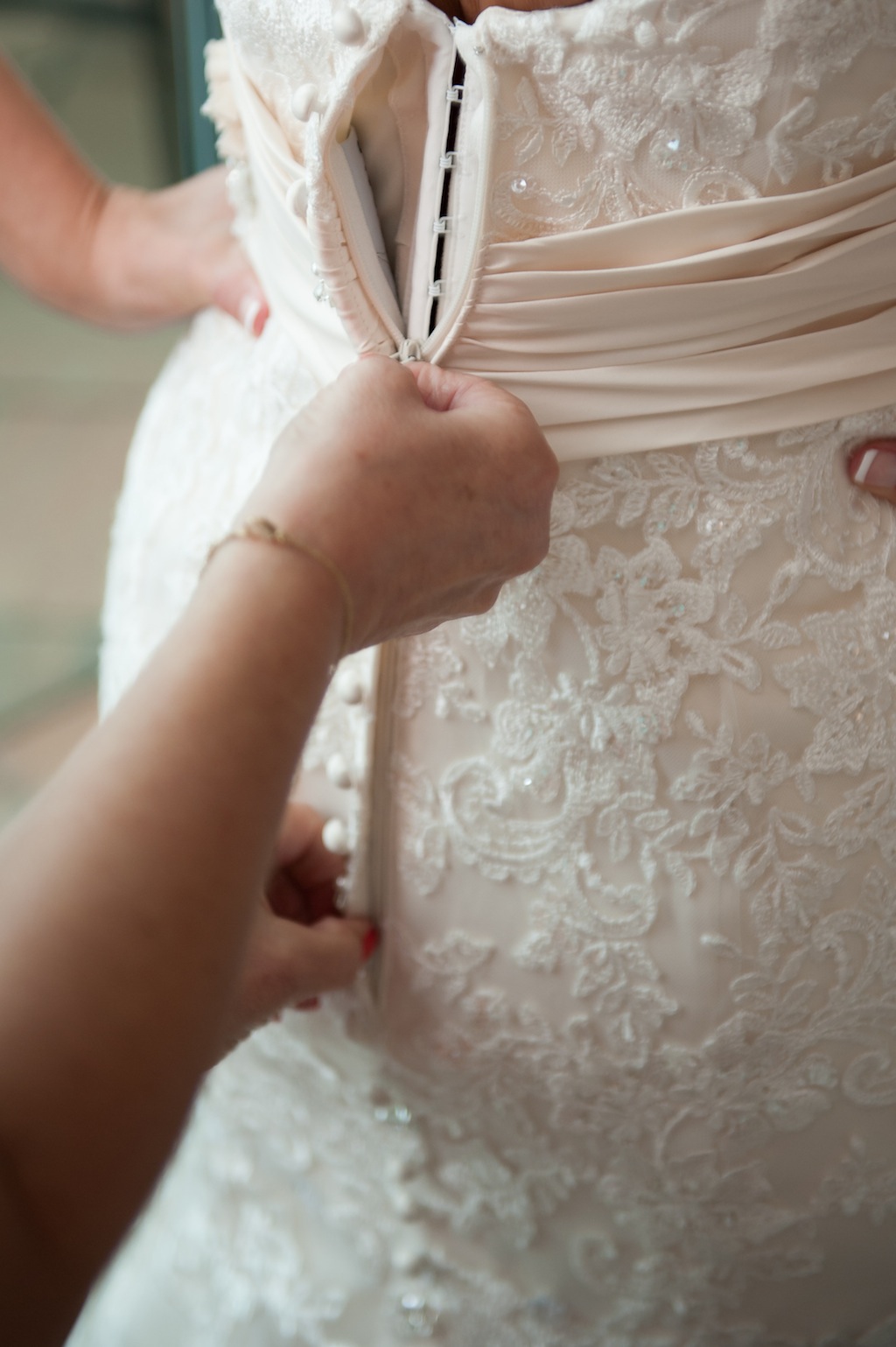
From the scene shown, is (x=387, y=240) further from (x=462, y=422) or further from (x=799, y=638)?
(x=799, y=638)

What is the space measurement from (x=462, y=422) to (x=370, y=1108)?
51 cm

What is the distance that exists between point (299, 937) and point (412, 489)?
1.05ft

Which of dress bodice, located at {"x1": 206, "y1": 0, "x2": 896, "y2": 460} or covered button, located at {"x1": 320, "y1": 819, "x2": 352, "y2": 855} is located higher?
dress bodice, located at {"x1": 206, "y1": 0, "x2": 896, "y2": 460}

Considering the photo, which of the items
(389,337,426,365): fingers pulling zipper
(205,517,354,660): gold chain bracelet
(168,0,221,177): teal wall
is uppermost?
(168,0,221,177): teal wall

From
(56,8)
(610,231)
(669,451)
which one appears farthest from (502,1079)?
(56,8)

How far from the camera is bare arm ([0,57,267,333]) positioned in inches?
37.0

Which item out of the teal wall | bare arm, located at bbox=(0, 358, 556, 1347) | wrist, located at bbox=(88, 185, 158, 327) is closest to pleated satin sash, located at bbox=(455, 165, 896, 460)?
bare arm, located at bbox=(0, 358, 556, 1347)

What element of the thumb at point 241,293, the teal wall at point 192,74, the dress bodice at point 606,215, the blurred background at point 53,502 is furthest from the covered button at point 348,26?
the blurred background at point 53,502

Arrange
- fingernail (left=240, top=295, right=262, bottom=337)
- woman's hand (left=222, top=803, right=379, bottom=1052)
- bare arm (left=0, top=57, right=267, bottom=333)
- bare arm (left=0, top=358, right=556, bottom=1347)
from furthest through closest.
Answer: bare arm (left=0, top=57, right=267, bottom=333), fingernail (left=240, top=295, right=262, bottom=337), woman's hand (left=222, top=803, right=379, bottom=1052), bare arm (left=0, top=358, right=556, bottom=1347)

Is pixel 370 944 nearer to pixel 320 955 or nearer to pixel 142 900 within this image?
pixel 320 955

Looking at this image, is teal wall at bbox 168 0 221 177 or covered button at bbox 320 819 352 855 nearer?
covered button at bbox 320 819 352 855

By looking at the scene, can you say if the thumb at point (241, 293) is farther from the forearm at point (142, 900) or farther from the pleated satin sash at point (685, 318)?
the forearm at point (142, 900)

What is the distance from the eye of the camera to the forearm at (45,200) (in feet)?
3.19

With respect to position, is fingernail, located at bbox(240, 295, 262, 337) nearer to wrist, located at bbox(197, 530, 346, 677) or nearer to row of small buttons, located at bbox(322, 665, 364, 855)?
row of small buttons, located at bbox(322, 665, 364, 855)
